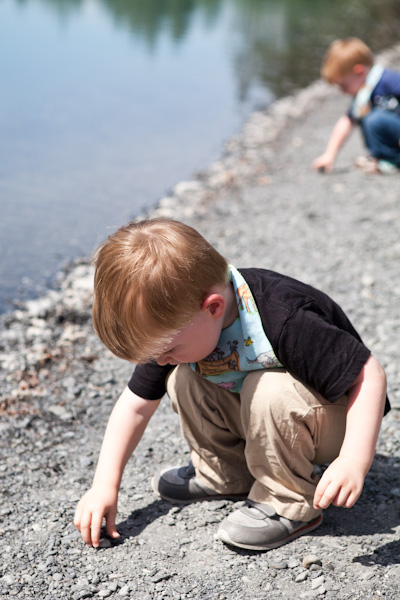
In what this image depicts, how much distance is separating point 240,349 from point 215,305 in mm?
235

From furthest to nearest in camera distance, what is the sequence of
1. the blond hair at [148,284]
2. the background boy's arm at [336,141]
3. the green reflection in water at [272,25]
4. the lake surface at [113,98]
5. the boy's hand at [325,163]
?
the green reflection in water at [272,25]
the boy's hand at [325,163]
the background boy's arm at [336,141]
the lake surface at [113,98]
the blond hair at [148,284]

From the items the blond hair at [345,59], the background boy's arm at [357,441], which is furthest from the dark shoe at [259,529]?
the blond hair at [345,59]

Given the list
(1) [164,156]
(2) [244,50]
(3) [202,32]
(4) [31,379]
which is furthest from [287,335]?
(3) [202,32]

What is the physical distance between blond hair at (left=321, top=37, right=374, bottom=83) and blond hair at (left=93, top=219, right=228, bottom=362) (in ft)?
18.6

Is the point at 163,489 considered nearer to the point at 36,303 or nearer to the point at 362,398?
the point at 362,398

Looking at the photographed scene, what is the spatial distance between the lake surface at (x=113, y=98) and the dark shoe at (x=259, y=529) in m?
1.96

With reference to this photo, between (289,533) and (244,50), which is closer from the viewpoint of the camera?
(289,533)

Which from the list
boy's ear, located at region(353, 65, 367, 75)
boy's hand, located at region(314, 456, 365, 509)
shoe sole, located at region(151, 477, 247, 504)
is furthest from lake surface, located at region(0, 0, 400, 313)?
boy's ear, located at region(353, 65, 367, 75)

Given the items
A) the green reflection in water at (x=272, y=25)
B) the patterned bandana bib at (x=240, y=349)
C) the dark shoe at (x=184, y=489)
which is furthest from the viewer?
the green reflection in water at (x=272, y=25)

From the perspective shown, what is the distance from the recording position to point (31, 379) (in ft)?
13.9

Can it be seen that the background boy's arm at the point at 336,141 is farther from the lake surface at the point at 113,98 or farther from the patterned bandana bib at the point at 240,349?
the patterned bandana bib at the point at 240,349

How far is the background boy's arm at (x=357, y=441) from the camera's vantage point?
2203 mm

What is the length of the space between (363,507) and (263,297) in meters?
1.06

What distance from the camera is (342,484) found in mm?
2201
